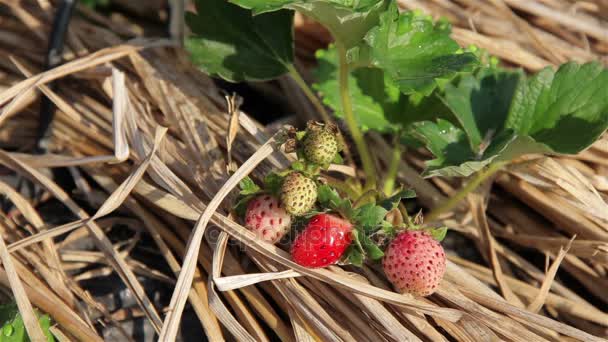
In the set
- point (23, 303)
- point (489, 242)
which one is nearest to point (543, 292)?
point (489, 242)

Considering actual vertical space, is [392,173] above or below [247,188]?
below

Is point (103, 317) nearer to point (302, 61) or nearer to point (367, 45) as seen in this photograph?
point (367, 45)

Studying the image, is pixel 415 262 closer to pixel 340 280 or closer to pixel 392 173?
pixel 340 280

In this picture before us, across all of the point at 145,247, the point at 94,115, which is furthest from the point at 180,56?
the point at 145,247

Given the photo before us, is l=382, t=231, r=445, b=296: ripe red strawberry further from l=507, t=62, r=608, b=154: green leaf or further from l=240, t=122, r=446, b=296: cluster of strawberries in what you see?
l=507, t=62, r=608, b=154: green leaf

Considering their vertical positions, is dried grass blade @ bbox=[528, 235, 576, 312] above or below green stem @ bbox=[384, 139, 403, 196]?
below

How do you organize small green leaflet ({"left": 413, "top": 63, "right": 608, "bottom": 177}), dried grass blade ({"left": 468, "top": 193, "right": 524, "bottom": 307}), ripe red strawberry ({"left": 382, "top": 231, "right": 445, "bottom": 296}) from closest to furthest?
ripe red strawberry ({"left": 382, "top": 231, "right": 445, "bottom": 296}) < small green leaflet ({"left": 413, "top": 63, "right": 608, "bottom": 177}) < dried grass blade ({"left": 468, "top": 193, "right": 524, "bottom": 307})

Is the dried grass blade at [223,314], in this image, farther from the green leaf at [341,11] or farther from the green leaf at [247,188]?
the green leaf at [341,11]

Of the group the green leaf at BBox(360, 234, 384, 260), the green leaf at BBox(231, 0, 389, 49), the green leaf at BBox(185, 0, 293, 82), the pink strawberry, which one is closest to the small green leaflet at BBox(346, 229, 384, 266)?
the green leaf at BBox(360, 234, 384, 260)
